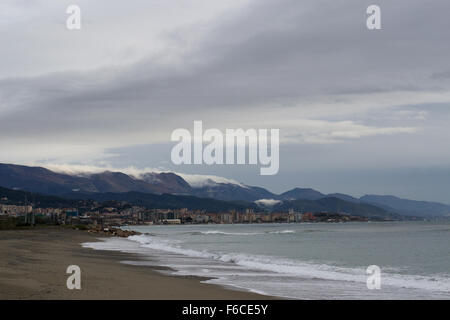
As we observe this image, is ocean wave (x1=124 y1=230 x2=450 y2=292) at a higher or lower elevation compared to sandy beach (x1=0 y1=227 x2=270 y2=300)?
lower

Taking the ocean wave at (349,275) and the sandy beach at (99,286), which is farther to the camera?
the ocean wave at (349,275)

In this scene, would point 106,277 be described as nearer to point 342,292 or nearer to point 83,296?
point 83,296

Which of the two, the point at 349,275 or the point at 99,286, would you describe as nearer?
the point at 99,286

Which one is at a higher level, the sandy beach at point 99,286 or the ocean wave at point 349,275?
the sandy beach at point 99,286

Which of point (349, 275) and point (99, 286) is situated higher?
point (99, 286)

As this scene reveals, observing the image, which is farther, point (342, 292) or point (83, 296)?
point (342, 292)

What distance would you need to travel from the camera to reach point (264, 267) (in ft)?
93.0

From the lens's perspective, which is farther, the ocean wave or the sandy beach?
the ocean wave

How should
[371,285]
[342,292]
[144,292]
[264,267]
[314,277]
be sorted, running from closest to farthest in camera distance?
[144,292] < [342,292] < [371,285] < [314,277] < [264,267]

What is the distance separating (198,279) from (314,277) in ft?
18.9

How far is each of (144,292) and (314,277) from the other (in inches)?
407

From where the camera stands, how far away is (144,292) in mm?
15164
